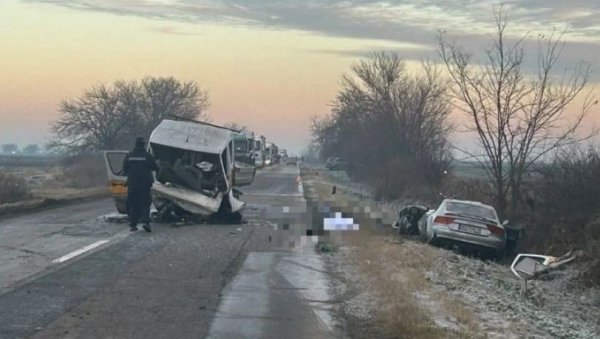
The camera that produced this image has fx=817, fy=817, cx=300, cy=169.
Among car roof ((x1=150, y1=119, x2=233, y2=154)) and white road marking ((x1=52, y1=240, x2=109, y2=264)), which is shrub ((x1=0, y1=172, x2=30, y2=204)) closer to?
car roof ((x1=150, y1=119, x2=233, y2=154))

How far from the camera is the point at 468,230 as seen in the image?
66.4ft

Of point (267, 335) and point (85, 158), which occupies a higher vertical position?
point (267, 335)

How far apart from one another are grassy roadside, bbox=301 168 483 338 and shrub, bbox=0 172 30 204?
2199 centimetres

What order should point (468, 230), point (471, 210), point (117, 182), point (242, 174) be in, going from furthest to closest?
point (242, 174), point (117, 182), point (471, 210), point (468, 230)

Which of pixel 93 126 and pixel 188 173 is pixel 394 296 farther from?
pixel 93 126

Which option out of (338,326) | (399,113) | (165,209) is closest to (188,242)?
(165,209)

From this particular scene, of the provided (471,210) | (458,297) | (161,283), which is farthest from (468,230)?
(161,283)

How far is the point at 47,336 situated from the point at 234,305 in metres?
2.66

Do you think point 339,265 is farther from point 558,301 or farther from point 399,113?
point 399,113

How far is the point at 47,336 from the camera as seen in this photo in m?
7.86

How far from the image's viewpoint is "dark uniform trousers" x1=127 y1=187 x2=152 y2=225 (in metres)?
18.9

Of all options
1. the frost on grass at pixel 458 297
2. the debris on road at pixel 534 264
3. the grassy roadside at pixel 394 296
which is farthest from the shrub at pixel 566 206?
the grassy roadside at pixel 394 296

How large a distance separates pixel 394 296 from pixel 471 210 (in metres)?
10.6

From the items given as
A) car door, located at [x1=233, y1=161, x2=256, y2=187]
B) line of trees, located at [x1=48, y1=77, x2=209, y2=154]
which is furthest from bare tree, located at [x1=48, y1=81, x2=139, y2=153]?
car door, located at [x1=233, y1=161, x2=256, y2=187]
